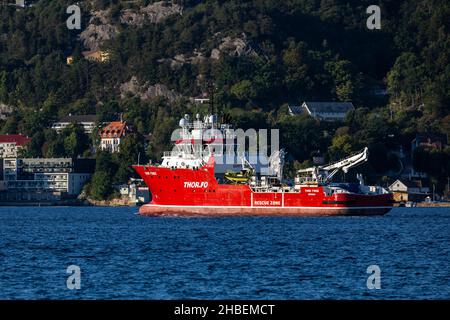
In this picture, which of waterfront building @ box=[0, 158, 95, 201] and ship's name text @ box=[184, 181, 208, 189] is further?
waterfront building @ box=[0, 158, 95, 201]

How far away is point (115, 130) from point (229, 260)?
138 meters

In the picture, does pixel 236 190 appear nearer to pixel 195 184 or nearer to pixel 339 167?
pixel 195 184

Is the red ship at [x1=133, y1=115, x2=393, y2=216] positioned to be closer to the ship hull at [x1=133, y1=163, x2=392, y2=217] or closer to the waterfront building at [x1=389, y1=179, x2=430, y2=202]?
the ship hull at [x1=133, y1=163, x2=392, y2=217]

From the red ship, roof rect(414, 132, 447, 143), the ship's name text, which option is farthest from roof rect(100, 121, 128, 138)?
the ship's name text

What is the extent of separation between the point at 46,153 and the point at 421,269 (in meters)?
141

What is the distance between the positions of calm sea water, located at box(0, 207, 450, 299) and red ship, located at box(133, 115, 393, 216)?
854 cm

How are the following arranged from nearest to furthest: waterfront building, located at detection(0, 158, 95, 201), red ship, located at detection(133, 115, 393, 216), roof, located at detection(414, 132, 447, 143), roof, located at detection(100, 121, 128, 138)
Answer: red ship, located at detection(133, 115, 393, 216), waterfront building, located at detection(0, 158, 95, 201), roof, located at detection(414, 132, 447, 143), roof, located at detection(100, 121, 128, 138)

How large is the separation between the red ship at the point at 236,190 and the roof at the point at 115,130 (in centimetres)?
8361

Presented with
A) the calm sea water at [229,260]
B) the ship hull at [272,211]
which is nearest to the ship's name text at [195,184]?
the ship hull at [272,211]

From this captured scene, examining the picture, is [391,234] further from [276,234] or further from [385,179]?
[385,179]

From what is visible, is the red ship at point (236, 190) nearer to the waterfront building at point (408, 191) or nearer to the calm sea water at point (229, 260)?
the calm sea water at point (229, 260)

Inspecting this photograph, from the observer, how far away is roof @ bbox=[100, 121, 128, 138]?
19475 centimetres

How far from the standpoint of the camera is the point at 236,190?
345ft

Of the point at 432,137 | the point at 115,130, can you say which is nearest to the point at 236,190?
the point at 432,137
